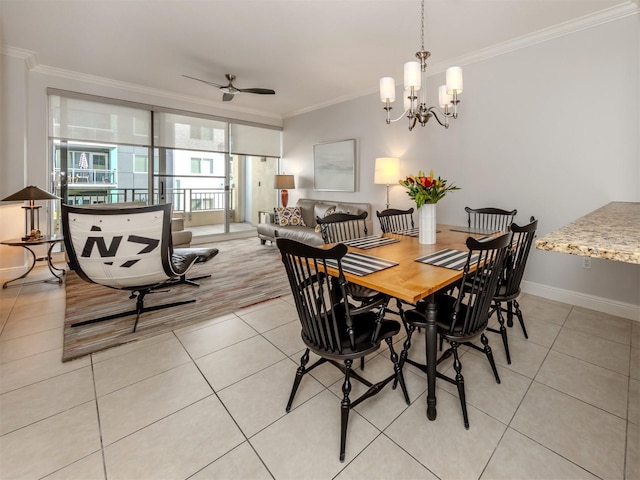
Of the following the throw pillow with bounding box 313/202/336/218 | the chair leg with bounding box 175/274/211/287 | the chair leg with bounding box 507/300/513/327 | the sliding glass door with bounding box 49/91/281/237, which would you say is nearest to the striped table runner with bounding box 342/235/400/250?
the chair leg with bounding box 507/300/513/327

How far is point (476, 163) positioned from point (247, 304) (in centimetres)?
309

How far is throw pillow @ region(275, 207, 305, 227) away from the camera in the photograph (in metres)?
5.54

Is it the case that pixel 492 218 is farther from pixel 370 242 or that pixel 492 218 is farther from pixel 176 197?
pixel 176 197

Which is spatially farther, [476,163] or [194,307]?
[476,163]

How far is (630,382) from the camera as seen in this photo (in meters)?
1.83

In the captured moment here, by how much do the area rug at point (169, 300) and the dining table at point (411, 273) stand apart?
1.54 meters

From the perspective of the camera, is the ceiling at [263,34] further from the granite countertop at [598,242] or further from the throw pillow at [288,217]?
the granite countertop at [598,242]

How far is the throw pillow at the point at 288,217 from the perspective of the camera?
5.54 metres

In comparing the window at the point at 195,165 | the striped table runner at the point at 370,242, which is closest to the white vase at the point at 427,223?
the striped table runner at the point at 370,242

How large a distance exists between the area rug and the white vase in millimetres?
1698

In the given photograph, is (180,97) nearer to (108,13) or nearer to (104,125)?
(104,125)

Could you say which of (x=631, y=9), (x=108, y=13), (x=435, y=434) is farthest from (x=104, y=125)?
(x=631, y=9)

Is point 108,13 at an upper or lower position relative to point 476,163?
upper

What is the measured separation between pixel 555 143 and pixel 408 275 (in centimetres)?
272
